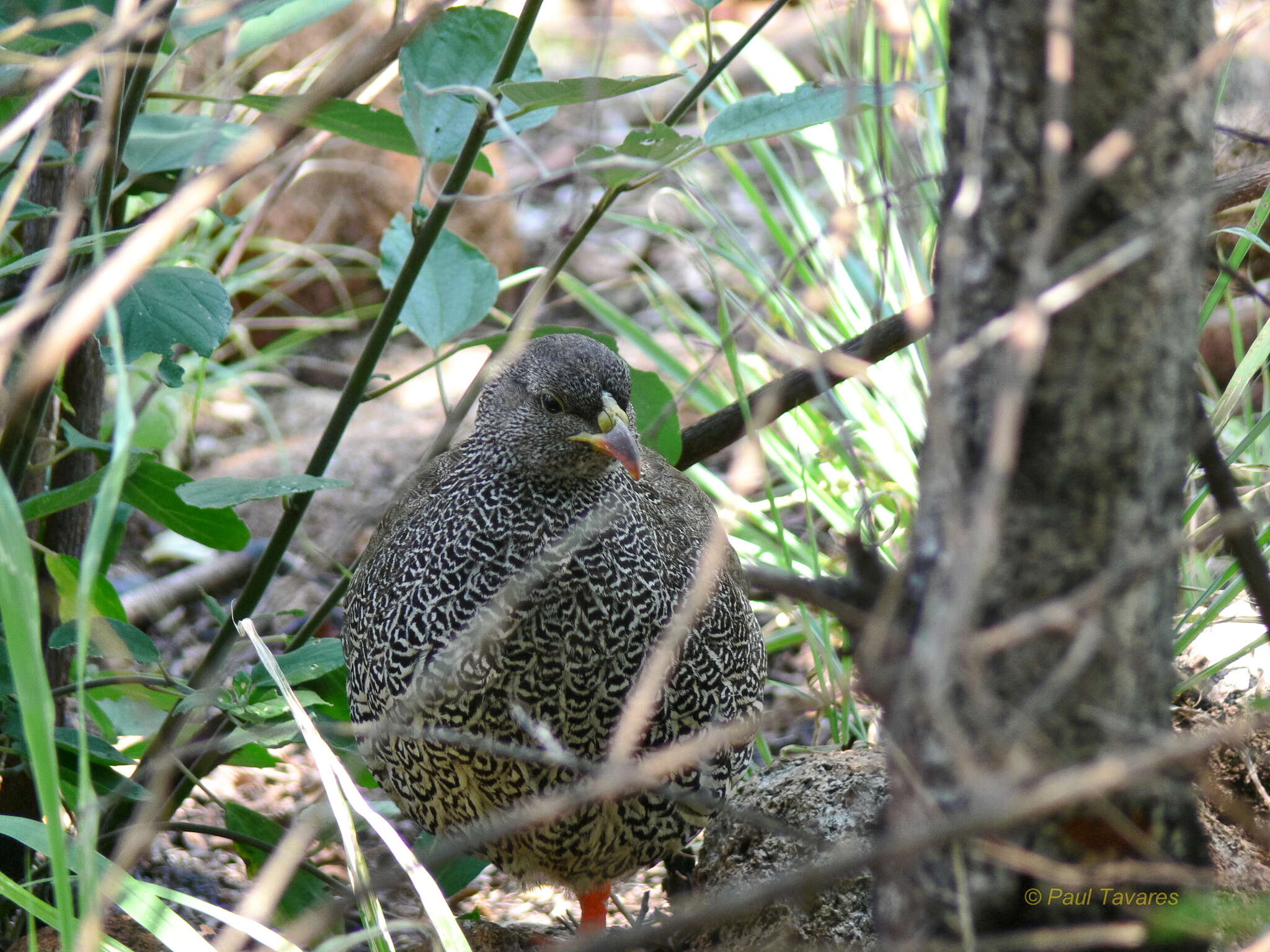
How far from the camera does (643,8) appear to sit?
803 cm

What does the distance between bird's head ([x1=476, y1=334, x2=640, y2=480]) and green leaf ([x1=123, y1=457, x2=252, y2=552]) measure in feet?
1.94

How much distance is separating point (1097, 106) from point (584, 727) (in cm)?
158

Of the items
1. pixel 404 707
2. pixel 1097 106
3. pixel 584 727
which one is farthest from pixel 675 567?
pixel 1097 106

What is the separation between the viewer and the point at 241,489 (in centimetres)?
209

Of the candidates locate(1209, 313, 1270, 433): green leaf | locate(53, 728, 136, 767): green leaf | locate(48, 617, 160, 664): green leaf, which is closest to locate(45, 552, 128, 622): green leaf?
locate(48, 617, 160, 664): green leaf

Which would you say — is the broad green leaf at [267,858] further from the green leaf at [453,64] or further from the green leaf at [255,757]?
the green leaf at [453,64]

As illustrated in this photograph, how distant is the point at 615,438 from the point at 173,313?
2.81 feet

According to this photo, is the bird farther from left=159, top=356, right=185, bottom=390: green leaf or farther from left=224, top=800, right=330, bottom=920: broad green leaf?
left=159, top=356, right=185, bottom=390: green leaf

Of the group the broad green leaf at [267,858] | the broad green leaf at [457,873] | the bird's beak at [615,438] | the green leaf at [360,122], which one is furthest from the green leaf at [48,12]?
the broad green leaf at [457,873]

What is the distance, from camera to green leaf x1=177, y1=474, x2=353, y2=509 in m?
2.06

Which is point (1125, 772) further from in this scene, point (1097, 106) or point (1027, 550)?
point (1097, 106)

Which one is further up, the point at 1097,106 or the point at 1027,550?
the point at 1097,106

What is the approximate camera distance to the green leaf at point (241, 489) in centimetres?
206

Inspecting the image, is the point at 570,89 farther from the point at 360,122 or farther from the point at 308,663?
the point at 308,663
